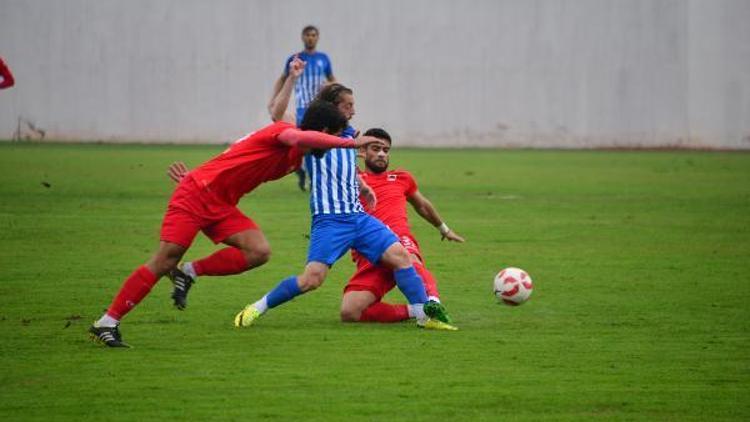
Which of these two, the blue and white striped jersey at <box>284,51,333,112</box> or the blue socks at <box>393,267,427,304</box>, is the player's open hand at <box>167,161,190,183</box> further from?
the blue and white striped jersey at <box>284,51,333,112</box>

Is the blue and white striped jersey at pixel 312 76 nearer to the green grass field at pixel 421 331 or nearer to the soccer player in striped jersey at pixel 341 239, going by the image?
the green grass field at pixel 421 331

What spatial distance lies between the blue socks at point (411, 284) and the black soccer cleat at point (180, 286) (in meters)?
1.46

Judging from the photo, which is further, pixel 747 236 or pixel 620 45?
pixel 620 45

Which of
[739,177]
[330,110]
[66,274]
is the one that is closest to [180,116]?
[739,177]

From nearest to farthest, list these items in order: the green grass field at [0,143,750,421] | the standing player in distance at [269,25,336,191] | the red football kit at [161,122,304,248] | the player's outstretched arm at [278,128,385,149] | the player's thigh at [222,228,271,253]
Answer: the green grass field at [0,143,750,421]
the player's outstretched arm at [278,128,385,149]
the red football kit at [161,122,304,248]
the player's thigh at [222,228,271,253]
the standing player in distance at [269,25,336,191]

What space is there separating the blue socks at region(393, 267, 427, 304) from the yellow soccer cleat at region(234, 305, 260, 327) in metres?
1.02

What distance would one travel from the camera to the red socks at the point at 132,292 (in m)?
8.80

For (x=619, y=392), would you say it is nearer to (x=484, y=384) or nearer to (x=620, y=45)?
(x=484, y=384)

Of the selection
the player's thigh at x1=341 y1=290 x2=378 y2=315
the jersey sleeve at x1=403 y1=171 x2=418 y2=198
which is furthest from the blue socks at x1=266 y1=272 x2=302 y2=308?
the jersey sleeve at x1=403 y1=171 x2=418 y2=198

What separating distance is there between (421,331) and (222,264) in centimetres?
147

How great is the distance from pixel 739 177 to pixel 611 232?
9475 millimetres

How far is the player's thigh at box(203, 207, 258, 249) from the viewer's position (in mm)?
9391

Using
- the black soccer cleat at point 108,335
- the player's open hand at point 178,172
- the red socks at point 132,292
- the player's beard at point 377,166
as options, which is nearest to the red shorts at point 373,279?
the player's beard at point 377,166

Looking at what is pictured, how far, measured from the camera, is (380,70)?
34.9 meters
